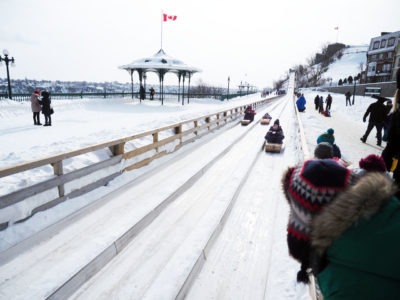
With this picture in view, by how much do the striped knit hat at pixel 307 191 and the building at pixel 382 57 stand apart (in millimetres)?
72396

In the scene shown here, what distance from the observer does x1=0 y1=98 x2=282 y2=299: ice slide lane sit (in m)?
2.91

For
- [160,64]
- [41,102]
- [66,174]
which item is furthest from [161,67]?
[66,174]

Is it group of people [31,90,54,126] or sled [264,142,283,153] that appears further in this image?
Result: group of people [31,90,54,126]

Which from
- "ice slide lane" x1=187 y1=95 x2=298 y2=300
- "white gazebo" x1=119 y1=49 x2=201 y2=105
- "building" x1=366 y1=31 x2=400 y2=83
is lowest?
"ice slide lane" x1=187 y1=95 x2=298 y2=300

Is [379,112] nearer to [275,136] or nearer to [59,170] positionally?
[275,136]

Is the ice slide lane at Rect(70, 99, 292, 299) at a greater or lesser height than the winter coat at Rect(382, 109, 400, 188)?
lesser

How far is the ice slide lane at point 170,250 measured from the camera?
3.00 metres

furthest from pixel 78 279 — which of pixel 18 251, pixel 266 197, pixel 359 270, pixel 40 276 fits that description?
pixel 266 197

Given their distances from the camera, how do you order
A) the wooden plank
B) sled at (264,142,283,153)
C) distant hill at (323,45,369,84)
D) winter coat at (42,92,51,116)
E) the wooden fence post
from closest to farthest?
the wooden plank → the wooden fence post → sled at (264,142,283,153) → winter coat at (42,92,51,116) → distant hill at (323,45,369,84)

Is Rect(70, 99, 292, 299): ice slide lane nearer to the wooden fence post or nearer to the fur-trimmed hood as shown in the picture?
the wooden fence post

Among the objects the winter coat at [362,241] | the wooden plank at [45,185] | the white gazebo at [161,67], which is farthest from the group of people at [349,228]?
the white gazebo at [161,67]

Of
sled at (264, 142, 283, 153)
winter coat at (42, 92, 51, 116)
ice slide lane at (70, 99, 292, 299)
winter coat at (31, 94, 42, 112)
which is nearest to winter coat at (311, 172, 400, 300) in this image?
ice slide lane at (70, 99, 292, 299)

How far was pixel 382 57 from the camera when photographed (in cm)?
6400

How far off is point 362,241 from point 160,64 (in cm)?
2337
